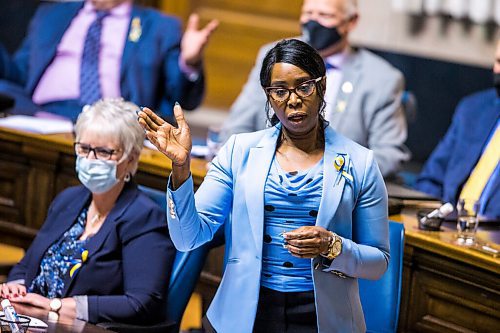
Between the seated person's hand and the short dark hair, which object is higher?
the short dark hair

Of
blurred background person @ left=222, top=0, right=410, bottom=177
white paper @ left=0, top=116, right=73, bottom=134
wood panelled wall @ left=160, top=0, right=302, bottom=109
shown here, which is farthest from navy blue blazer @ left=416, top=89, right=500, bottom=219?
wood panelled wall @ left=160, top=0, right=302, bottom=109

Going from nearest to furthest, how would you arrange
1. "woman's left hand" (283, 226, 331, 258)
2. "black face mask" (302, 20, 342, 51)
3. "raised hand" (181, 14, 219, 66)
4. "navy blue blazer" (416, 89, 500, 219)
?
"woman's left hand" (283, 226, 331, 258) → "navy blue blazer" (416, 89, 500, 219) → "black face mask" (302, 20, 342, 51) → "raised hand" (181, 14, 219, 66)

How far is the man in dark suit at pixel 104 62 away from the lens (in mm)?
5898

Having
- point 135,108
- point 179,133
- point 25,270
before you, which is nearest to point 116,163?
point 135,108

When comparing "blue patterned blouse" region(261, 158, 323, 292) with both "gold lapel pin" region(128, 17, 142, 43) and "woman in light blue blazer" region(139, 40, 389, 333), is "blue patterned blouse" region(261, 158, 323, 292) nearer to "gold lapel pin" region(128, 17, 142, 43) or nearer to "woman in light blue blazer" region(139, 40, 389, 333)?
"woman in light blue blazer" region(139, 40, 389, 333)

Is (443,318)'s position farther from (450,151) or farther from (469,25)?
(469,25)

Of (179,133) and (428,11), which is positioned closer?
(179,133)

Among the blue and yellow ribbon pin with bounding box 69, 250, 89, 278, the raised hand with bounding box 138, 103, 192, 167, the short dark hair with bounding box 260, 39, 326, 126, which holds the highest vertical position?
the short dark hair with bounding box 260, 39, 326, 126

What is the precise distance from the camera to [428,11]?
711 cm

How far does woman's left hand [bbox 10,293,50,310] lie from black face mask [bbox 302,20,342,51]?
1.87m

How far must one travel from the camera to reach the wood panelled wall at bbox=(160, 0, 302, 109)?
7867mm

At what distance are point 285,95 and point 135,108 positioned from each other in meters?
0.97

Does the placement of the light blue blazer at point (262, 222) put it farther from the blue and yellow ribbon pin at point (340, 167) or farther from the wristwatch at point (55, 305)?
the wristwatch at point (55, 305)

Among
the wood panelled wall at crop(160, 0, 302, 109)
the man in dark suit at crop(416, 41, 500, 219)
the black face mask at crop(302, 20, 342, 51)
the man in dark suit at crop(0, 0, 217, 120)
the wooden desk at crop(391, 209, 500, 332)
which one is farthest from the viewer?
the wood panelled wall at crop(160, 0, 302, 109)
